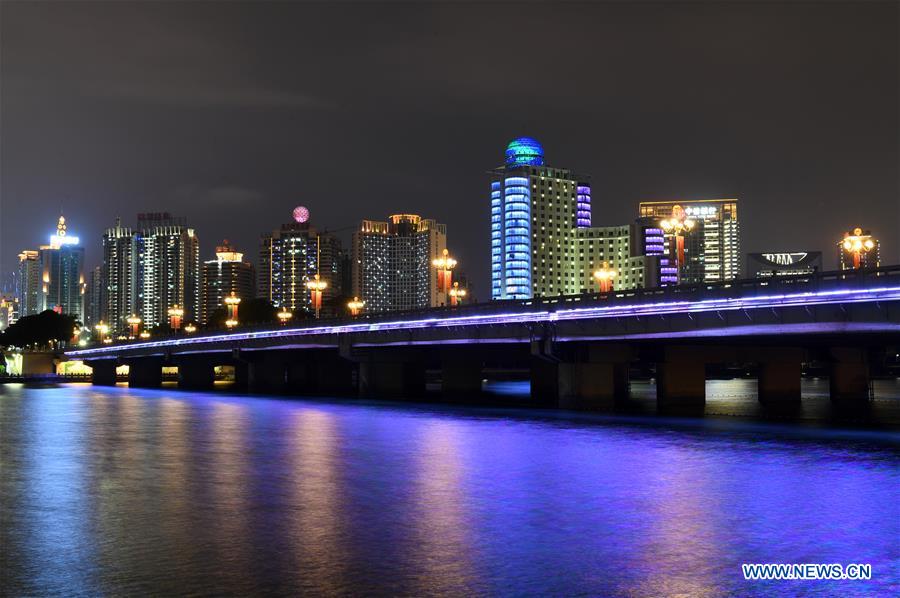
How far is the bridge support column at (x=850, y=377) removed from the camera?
3848 inches

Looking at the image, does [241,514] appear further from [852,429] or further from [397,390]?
[397,390]

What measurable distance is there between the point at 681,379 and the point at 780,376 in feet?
50.8

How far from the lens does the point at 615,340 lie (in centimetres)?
7631

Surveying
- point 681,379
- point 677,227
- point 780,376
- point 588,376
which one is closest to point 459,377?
point 677,227

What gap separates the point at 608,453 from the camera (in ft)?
153

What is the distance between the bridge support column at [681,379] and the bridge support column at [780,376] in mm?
10158

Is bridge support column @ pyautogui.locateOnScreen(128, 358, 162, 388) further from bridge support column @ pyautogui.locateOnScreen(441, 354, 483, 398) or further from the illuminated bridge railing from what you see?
bridge support column @ pyautogui.locateOnScreen(441, 354, 483, 398)

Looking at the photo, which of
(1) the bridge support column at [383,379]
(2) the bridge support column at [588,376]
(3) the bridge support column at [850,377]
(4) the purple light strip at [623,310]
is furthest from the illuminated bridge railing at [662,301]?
(3) the bridge support column at [850,377]

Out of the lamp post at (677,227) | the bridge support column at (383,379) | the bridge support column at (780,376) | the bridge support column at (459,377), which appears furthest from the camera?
the bridge support column at (459,377)

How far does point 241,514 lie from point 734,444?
3082 cm

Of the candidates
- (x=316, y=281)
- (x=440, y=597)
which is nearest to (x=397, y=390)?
(x=316, y=281)

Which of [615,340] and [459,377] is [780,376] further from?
[459,377]

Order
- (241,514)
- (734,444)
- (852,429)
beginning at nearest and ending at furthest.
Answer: (241,514) → (734,444) → (852,429)

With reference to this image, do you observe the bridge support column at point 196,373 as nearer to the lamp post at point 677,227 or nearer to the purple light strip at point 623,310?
the purple light strip at point 623,310
